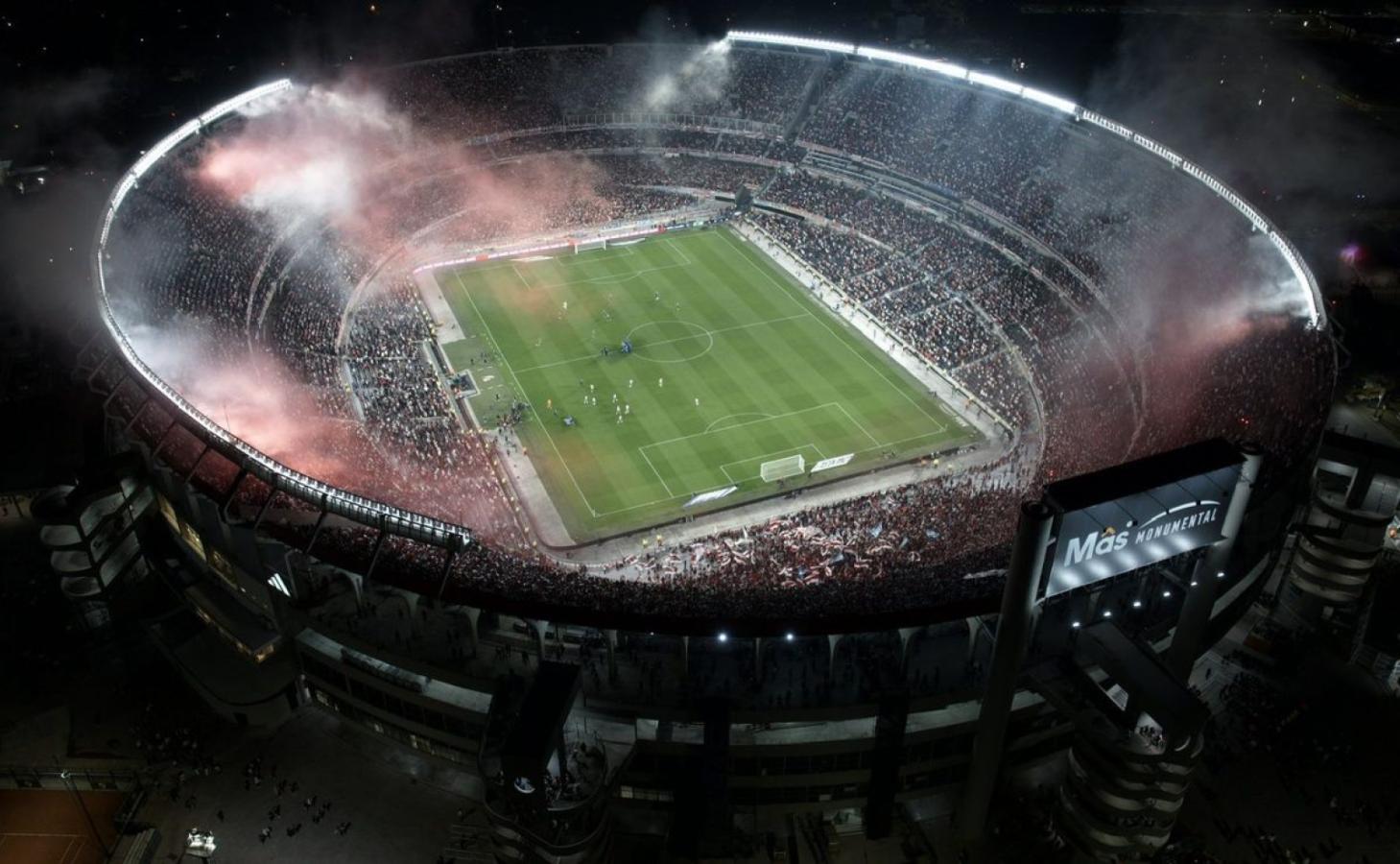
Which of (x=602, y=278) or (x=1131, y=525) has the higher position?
(x=1131, y=525)

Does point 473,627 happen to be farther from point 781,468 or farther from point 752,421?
point 752,421

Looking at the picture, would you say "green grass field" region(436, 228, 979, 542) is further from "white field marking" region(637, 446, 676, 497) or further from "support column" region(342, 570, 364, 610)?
"support column" region(342, 570, 364, 610)

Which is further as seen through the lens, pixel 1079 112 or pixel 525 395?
pixel 1079 112

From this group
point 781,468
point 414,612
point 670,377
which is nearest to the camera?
point 414,612

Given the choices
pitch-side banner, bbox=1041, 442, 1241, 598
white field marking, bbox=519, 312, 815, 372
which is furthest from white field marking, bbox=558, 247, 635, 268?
pitch-side banner, bbox=1041, 442, 1241, 598

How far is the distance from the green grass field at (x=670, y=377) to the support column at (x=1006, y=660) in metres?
17.7

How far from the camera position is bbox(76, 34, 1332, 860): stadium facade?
29.0m

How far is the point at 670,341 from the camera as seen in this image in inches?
2283

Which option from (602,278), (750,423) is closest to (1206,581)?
(750,423)

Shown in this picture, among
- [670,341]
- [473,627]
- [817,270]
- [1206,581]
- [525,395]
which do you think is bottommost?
[525,395]

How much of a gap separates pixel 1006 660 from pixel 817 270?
4088cm

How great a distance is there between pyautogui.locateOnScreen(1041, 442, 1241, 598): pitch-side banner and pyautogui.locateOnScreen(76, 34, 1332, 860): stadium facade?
1345mm

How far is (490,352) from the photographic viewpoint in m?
56.6

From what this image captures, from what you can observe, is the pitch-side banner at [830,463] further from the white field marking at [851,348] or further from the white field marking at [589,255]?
the white field marking at [589,255]
